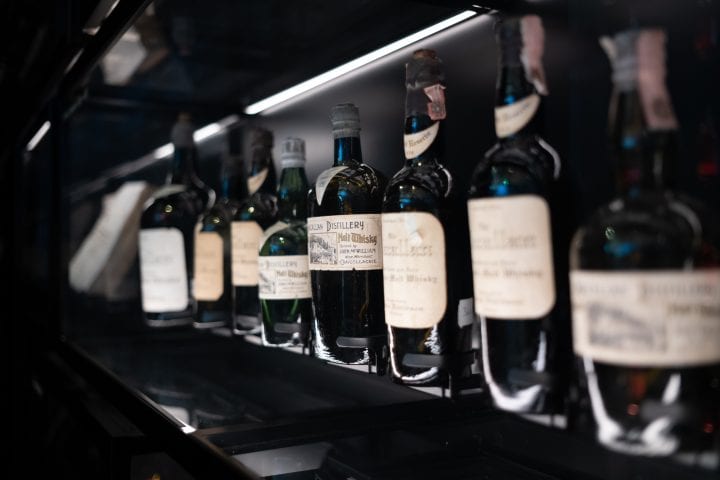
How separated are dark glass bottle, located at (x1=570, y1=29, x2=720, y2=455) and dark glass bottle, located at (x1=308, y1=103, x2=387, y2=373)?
1.13 feet

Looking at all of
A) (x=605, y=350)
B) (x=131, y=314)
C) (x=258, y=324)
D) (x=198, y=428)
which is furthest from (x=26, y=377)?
(x=605, y=350)

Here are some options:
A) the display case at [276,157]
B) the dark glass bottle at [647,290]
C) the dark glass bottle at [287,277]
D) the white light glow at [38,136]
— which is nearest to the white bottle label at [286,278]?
the dark glass bottle at [287,277]

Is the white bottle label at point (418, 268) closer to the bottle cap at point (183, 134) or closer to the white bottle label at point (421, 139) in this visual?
the white bottle label at point (421, 139)

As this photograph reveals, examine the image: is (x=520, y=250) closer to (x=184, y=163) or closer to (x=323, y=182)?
(x=323, y=182)

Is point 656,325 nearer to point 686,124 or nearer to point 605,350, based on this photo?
point 605,350

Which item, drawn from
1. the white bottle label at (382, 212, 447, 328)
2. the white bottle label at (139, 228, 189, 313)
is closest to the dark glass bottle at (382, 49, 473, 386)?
the white bottle label at (382, 212, 447, 328)

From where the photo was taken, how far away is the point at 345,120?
830mm

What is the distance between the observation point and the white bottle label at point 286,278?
0.96 meters

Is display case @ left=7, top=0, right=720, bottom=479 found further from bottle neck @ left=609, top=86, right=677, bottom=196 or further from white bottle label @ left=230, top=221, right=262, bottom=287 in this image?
white bottle label @ left=230, top=221, right=262, bottom=287

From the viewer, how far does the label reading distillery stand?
0.77 metres

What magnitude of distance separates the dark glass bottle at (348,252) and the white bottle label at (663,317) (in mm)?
377

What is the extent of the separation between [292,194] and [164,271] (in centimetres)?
44

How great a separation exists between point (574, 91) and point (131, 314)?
52.7 inches

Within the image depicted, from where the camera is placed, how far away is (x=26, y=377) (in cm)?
197
